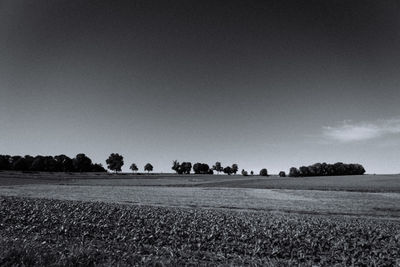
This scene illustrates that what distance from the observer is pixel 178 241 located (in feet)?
38.1

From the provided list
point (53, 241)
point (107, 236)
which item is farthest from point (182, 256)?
point (53, 241)

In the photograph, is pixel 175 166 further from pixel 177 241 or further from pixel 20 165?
pixel 177 241

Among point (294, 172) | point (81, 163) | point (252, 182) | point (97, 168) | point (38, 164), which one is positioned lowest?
point (252, 182)

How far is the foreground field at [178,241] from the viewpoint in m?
7.80

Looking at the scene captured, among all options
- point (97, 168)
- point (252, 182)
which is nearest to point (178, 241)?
point (252, 182)

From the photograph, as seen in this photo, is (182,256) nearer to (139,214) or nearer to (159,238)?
(159,238)

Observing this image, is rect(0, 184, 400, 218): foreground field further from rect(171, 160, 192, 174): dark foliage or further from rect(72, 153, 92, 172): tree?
rect(171, 160, 192, 174): dark foliage

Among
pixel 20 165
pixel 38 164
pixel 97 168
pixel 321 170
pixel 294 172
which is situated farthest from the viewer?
pixel 97 168

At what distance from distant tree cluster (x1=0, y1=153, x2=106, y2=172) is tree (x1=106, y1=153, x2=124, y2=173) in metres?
12.1

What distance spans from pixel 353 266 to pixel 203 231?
6610mm

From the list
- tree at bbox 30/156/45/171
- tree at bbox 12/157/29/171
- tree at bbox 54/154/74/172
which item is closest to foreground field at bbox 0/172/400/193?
tree at bbox 30/156/45/171

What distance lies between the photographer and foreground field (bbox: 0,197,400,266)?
7801mm

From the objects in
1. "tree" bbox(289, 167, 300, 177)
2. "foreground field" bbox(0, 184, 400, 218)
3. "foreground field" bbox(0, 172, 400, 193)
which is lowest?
"foreground field" bbox(0, 184, 400, 218)

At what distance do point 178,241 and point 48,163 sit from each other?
510ft
